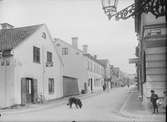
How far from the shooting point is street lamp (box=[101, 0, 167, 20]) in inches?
160

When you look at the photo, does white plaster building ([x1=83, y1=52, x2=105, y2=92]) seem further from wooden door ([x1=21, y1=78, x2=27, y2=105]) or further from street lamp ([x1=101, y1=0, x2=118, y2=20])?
street lamp ([x1=101, y1=0, x2=118, y2=20])

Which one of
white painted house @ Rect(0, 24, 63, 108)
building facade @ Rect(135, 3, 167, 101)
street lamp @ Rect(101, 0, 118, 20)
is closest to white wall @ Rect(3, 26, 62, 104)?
white painted house @ Rect(0, 24, 63, 108)

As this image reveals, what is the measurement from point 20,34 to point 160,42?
33.5 feet

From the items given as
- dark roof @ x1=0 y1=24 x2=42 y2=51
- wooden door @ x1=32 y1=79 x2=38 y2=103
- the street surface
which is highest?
dark roof @ x1=0 y1=24 x2=42 y2=51

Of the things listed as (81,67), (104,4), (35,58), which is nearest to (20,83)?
(35,58)

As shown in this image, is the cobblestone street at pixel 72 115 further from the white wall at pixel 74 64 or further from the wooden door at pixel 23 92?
the white wall at pixel 74 64

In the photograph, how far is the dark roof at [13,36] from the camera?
1612 centimetres

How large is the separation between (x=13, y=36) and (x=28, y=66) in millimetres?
2096

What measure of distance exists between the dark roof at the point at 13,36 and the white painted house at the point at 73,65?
315 inches

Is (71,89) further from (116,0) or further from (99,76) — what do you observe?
(116,0)

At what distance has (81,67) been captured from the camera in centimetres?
3209

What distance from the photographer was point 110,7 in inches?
172

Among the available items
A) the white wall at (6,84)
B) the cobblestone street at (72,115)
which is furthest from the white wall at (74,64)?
the cobblestone street at (72,115)

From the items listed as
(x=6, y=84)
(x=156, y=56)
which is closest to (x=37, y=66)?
(x=6, y=84)
